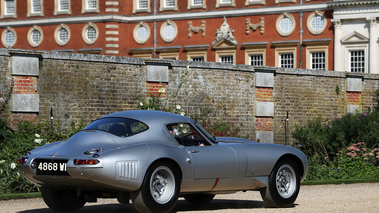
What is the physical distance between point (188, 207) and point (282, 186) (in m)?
1.32

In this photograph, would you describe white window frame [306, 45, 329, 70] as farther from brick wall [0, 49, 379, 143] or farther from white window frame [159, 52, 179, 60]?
brick wall [0, 49, 379, 143]

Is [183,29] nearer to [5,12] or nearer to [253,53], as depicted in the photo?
[253,53]

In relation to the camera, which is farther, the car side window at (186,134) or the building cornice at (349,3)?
the building cornice at (349,3)

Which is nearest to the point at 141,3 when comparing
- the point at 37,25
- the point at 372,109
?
the point at 37,25

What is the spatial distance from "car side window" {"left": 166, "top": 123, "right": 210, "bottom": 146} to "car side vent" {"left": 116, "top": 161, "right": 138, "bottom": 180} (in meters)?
1.06

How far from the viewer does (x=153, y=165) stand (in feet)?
32.3

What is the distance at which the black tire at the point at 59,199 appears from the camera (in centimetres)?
1045

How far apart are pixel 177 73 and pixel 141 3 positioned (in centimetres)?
3040

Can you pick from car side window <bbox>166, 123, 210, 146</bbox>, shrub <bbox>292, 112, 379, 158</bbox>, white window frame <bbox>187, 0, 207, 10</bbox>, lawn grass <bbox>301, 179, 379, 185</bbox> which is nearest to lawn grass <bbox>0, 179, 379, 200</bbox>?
lawn grass <bbox>301, 179, 379, 185</bbox>

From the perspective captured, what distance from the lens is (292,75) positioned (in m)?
26.1

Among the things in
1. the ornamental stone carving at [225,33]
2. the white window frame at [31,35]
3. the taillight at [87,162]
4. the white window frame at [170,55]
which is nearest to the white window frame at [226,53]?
the ornamental stone carving at [225,33]

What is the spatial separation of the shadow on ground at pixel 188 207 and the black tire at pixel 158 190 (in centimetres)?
73

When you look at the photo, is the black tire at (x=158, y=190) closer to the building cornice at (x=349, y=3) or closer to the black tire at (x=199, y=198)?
the black tire at (x=199, y=198)

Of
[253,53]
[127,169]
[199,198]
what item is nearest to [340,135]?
[199,198]
